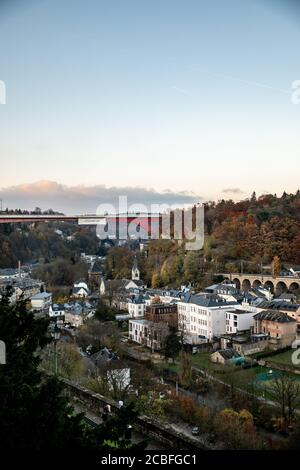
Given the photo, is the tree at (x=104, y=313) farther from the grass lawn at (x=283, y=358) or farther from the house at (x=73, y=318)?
the grass lawn at (x=283, y=358)

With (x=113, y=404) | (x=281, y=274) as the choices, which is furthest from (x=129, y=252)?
(x=113, y=404)

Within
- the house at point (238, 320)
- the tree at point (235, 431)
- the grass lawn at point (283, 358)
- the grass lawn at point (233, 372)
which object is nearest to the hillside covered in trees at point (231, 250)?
the house at point (238, 320)

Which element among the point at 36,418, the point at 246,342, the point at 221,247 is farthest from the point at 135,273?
the point at 36,418

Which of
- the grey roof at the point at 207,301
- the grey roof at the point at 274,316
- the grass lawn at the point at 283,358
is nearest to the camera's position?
the grass lawn at the point at 283,358

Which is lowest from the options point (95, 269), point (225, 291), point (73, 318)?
point (73, 318)

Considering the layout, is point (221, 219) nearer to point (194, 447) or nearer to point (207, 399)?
point (207, 399)

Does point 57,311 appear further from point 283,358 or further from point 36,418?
point 36,418

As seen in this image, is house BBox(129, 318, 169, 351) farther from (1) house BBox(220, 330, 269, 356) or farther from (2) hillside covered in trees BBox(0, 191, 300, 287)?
(2) hillside covered in trees BBox(0, 191, 300, 287)
